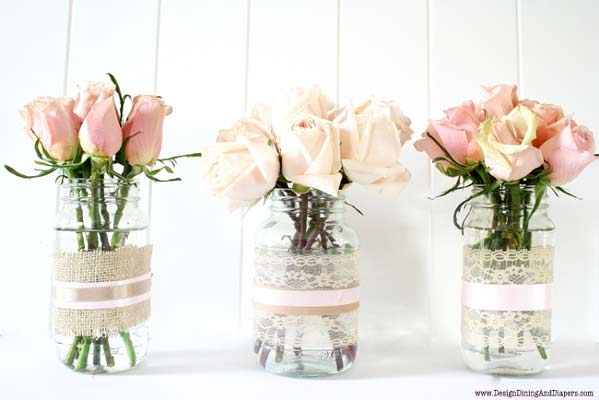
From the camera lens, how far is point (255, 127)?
72cm

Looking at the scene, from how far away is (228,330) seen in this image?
0.94 m

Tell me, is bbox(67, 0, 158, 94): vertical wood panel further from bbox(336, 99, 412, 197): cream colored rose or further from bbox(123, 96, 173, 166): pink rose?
bbox(336, 99, 412, 197): cream colored rose

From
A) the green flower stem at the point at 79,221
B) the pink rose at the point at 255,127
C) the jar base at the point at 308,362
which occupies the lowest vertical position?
the jar base at the point at 308,362

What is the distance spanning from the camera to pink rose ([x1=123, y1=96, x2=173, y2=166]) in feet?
2.32

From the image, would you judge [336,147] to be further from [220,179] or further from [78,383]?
[78,383]

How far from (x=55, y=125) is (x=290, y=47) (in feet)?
1.50

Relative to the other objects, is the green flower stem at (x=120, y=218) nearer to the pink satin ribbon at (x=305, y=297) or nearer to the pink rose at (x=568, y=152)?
the pink satin ribbon at (x=305, y=297)

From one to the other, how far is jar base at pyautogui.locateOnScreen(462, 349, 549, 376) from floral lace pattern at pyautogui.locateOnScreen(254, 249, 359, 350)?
194 millimetres

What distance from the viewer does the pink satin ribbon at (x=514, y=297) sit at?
70 cm

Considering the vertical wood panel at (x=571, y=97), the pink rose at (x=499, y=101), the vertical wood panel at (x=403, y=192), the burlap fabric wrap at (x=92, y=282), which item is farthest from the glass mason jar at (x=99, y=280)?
the vertical wood panel at (x=571, y=97)

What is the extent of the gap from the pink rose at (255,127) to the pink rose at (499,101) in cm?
31

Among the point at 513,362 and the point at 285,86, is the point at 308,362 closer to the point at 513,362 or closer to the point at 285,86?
the point at 513,362

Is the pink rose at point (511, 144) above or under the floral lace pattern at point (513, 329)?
above

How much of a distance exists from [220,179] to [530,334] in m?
0.47
